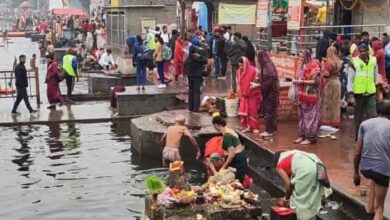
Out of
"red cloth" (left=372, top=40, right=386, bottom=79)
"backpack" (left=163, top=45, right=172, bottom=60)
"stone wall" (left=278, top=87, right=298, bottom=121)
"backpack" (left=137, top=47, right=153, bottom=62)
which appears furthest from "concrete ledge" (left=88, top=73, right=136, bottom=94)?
"red cloth" (left=372, top=40, right=386, bottom=79)

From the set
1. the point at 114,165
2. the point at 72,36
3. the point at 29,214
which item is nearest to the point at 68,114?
the point at 114,165

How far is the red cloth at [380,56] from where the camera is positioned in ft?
46.4

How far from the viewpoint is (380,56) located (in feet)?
46.4

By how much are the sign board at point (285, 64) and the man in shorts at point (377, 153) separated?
28.1 feet

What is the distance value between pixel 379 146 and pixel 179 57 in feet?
46.9

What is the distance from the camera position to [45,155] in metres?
14.2

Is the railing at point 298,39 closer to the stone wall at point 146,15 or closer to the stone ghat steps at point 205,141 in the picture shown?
the stone ghat steps at point 205,141

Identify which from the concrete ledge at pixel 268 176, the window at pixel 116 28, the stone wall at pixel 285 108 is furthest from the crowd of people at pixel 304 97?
the window at pixel 116 28

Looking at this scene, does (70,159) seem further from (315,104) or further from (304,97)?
(315,104)

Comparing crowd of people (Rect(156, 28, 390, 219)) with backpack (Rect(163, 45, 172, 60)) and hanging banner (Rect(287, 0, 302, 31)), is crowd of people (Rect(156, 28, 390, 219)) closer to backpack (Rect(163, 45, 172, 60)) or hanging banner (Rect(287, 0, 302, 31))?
hanging banner (Rect(287, 0, 302, 31))

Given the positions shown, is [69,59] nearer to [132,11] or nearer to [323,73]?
[323,73]

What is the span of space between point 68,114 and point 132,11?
17.5 meters

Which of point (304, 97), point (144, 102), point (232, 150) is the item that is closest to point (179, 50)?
point (144, 102)

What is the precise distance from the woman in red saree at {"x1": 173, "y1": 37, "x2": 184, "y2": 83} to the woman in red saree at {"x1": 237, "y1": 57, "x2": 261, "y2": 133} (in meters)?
7.88
